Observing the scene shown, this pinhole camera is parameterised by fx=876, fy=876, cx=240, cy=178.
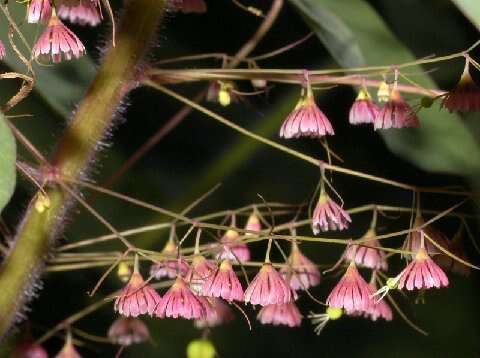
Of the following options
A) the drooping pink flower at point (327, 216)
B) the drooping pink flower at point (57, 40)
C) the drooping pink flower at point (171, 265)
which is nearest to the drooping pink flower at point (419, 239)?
the drooping pink flower at point (327, 216)

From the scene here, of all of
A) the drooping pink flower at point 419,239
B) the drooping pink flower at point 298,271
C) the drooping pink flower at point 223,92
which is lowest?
the drooping pink flower at point 419,239

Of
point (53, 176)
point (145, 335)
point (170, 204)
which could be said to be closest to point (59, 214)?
point (53, 176)

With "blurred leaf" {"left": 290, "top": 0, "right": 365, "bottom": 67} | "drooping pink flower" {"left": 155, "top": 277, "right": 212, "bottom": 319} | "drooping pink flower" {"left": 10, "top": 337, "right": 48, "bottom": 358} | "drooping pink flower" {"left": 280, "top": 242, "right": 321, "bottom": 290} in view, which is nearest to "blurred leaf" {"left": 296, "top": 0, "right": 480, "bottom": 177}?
"blurred leaf" {"left": 290, "top": 0, "right": 365, "bottom": 67}

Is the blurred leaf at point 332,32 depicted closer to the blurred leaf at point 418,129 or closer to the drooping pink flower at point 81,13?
the blurred leaf at point 418,129

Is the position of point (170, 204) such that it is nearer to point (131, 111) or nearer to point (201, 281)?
point (131, 111)

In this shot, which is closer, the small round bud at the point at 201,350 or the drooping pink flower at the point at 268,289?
the drooping pink flower at the point at 268,289

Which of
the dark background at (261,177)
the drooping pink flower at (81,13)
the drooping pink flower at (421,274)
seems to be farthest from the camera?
the dark background at (261,177)
